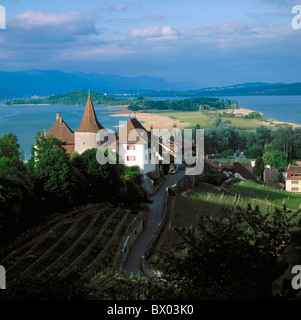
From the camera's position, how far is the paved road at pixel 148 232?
17.0m

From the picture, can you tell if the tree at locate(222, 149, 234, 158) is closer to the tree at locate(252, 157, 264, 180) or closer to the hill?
the tree at locate(252, 157, 264, 180)

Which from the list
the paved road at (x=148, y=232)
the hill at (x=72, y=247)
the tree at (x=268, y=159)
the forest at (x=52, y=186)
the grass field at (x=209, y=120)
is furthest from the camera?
the grass field at (x=209, y=120)

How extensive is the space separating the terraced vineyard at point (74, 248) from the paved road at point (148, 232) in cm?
68

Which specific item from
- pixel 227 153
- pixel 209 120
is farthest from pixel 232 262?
pixel 209 120

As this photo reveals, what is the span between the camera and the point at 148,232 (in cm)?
2188

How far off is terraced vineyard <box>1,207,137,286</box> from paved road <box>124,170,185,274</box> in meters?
0.68

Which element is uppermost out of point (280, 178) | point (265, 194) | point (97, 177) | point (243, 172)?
point (97, 177)

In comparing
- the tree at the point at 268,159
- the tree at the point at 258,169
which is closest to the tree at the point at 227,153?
the tree at the point at 268,159

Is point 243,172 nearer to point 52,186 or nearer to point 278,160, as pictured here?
point 278,160

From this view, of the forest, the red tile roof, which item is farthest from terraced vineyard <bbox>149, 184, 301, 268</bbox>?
the red tile roof

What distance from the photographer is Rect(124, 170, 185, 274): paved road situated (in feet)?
55.9

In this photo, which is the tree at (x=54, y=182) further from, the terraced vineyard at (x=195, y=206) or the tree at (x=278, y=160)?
the tree at (x=278, y=160)

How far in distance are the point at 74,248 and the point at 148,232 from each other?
611 cm
